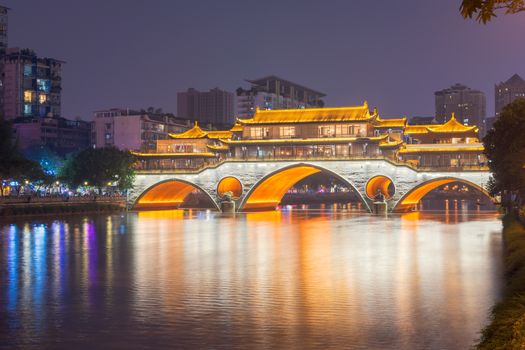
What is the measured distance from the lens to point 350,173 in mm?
83500

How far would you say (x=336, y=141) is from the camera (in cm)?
8588

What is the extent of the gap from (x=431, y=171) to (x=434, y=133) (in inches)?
485

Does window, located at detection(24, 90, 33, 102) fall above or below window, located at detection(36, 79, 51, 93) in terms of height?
below

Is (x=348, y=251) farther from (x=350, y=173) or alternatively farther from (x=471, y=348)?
(x=350, y=173)

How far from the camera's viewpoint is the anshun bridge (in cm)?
8131

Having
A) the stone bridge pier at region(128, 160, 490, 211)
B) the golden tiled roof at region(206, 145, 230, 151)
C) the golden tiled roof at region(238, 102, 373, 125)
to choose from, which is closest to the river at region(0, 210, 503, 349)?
the stone bridge pier at region(128, 160, 490, 211)

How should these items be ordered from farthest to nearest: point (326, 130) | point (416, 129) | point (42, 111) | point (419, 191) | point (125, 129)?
point (42, 111) < point (125, 129) < point (416, 129) < point (326, 130) < point (419, 191)

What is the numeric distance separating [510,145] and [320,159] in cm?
3767

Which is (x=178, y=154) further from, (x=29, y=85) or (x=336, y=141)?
(x=29, y=85)

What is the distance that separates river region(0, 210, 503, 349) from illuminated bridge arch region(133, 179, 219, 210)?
146ft

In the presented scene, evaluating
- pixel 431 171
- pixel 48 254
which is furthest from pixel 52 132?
pixel 48 254

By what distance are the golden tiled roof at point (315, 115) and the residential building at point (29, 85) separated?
68.1 meters

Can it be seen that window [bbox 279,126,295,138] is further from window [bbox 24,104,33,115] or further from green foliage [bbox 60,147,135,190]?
window [bbox 24,104,33,115]

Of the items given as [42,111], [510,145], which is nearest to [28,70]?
[42,111]
